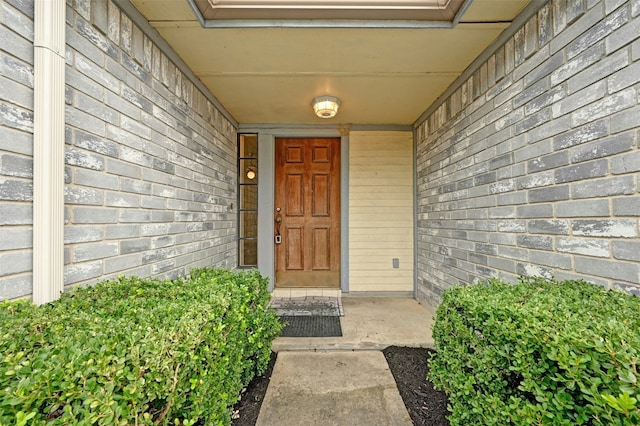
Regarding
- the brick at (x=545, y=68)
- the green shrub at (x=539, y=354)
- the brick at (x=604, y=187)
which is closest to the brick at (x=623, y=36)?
the brick at (x=545, y=68)

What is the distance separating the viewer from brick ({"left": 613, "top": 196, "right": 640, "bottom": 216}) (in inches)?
46.9

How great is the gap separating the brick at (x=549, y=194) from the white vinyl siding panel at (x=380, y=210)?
6.85 feet

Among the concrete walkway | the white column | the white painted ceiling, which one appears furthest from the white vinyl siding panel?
the white column

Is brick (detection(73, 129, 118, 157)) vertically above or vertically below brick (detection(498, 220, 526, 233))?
above

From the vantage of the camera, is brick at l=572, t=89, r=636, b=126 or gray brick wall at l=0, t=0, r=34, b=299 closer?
gray brick wall at l=0, t=0, r=34, b=299

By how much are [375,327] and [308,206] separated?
190 cm

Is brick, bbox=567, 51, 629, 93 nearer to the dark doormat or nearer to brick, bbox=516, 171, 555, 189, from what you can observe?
brick, bbox=516, 171, 555, 189

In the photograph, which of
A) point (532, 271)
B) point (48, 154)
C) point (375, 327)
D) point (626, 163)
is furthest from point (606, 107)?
point (48, 154)

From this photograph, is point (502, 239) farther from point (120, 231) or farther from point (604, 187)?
point (120, 231)

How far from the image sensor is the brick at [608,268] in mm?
1218

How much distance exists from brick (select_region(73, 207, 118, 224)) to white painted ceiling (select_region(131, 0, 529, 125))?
129 centimetres

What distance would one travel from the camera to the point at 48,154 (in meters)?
1.18

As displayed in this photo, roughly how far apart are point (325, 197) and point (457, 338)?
2.87 meters

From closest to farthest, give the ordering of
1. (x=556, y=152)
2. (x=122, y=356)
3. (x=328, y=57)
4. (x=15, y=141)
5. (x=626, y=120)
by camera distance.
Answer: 1. (x=122, y=356)
2. (x=15, y=141)
3. (x=626, y=120)
4. (x=556, y=152)
5. (x=328, y=57)
